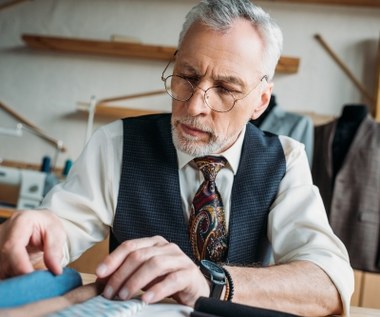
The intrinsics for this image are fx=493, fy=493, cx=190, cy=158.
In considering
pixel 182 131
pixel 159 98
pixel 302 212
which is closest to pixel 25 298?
pixel 182 131

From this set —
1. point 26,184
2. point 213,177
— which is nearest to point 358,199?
point 213,177

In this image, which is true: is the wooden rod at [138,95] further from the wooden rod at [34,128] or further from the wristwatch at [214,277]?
the wristwatch at [214,277]

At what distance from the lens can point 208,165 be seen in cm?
122

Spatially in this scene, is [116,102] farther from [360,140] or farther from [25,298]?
[25,298]

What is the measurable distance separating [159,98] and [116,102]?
0.30 meters

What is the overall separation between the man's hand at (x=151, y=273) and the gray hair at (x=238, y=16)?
61cm

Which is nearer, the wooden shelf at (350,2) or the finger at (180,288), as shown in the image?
the finger at (180,288)

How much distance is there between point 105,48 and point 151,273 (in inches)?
110

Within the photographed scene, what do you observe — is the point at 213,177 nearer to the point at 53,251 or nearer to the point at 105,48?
the point at 53,251

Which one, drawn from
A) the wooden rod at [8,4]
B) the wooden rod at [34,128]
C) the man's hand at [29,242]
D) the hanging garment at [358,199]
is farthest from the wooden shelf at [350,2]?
the man's hand at [29,242]

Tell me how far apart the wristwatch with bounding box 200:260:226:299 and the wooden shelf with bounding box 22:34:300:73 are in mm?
2488

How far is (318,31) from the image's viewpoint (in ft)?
10.6

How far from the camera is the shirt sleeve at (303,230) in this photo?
0.98 metres

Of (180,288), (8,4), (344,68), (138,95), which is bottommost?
(180,288)
